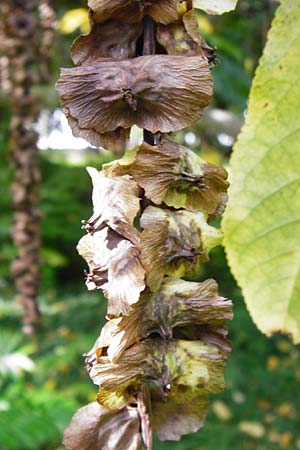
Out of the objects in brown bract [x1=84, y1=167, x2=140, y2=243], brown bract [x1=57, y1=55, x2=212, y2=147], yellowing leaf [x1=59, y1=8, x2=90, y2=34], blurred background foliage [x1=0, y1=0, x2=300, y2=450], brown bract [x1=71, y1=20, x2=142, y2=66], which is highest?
yellowing leaf [x1=59, y1=8, x2=90, y2=34]

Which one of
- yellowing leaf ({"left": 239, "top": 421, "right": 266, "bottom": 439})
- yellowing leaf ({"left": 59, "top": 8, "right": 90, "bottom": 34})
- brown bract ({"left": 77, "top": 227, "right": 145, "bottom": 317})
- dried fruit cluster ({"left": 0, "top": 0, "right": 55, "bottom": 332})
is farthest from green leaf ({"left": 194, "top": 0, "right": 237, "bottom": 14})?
yellowing leaf ({"left": 239, "top": 421, "right": 266, "bottom": 439})

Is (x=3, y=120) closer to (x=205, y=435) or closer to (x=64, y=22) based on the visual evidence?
(x=64, y=22)

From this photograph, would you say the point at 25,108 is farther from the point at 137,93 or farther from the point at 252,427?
the point at 137,93

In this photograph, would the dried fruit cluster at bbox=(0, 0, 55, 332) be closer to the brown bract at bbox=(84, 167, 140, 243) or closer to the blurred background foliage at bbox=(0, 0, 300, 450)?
the blurred background foliage at bbox=(0, 0, 300, 450)

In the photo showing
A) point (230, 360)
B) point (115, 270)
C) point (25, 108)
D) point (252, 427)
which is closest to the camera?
point (115, 270)

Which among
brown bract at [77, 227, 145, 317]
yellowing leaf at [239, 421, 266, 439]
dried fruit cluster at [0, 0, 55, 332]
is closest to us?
brown bract at [77, 227, 145, 317]

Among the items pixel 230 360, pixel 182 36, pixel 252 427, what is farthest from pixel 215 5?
pixel 252 427

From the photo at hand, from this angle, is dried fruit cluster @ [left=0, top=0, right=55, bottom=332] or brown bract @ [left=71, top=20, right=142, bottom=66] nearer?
brown bract @ [left=71, top=20, right=142, bottom=66]
